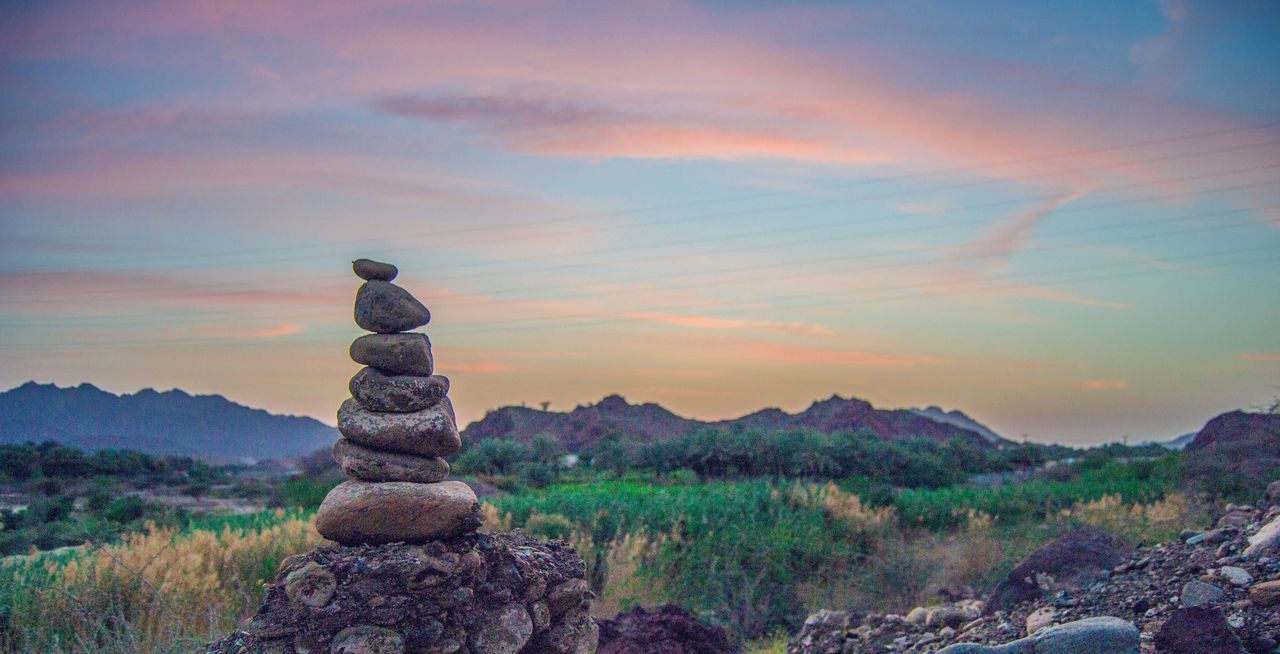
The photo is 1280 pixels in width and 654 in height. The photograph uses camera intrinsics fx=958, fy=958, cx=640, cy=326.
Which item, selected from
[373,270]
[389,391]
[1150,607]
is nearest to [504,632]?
[389,391]

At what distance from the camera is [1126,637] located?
6.83 metres

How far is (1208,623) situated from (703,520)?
9661 millimetres

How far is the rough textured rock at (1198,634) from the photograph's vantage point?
21.3ft

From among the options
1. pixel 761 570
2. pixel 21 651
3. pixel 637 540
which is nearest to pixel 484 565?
pixel 21 651

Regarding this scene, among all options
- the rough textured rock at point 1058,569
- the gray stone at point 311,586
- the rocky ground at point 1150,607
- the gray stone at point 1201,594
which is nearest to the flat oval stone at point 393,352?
the gray stone at point 311,586

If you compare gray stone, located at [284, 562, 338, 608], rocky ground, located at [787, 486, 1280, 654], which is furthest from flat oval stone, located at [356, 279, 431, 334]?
rocky ground, located at [787, 486, 1280, 654]

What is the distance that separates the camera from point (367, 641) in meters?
5.34

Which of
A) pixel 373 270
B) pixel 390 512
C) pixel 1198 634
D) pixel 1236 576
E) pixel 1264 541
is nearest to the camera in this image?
pixel 390 512

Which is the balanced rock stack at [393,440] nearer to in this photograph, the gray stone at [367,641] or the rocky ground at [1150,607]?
the gray stone at [367,641]

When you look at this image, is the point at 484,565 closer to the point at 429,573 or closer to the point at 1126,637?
the point at 429,573

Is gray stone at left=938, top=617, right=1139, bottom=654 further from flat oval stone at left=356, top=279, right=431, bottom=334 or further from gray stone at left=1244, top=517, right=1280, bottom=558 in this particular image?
flat oval stone at left=356, top=279, right=431, bottom=334

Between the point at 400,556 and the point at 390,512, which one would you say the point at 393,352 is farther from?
the point at 400,556

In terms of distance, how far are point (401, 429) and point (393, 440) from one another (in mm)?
83

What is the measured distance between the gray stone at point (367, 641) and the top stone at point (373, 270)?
2.15 metres
